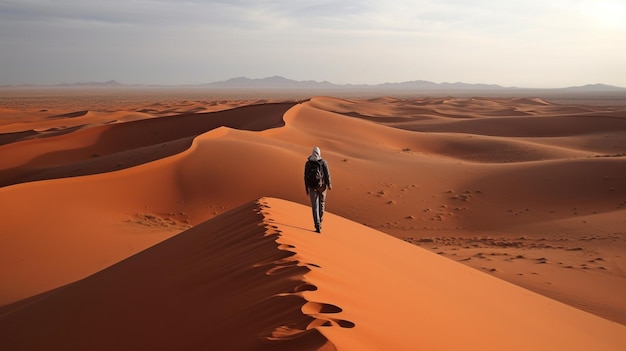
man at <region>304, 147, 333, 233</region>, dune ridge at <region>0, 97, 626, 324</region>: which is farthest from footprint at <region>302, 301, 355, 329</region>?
dune ridge at <region>0, 97, 626, 324</region>

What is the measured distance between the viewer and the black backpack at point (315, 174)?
20.4 ft

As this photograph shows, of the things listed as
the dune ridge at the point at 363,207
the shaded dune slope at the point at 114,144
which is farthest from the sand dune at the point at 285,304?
the shaded dune slope at the point at 114,144

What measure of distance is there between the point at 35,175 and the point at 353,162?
12.9 m

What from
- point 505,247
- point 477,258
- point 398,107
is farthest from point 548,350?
point 398,107

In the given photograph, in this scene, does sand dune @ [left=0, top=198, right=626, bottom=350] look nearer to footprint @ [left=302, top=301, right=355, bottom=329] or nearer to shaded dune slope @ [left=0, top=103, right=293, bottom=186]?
footprint @ [left=302, top=301, right=355, bottom=329]

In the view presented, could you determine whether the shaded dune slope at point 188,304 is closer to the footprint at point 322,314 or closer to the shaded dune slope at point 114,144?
the footprint at point 322,314

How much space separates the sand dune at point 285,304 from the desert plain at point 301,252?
0.07 feet

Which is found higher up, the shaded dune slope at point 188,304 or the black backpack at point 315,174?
the black backpack at point 315,174

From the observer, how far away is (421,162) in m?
20.0

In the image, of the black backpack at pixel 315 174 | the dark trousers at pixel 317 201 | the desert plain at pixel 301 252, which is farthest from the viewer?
A: the dark trousers at pixel 317 201

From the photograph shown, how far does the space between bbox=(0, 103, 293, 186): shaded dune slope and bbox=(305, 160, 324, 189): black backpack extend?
37.9 ft

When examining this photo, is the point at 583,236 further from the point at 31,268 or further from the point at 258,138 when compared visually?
the point at 258,138

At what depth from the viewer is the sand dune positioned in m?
3.17

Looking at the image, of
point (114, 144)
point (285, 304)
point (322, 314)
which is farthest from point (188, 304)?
point (114, 144)
